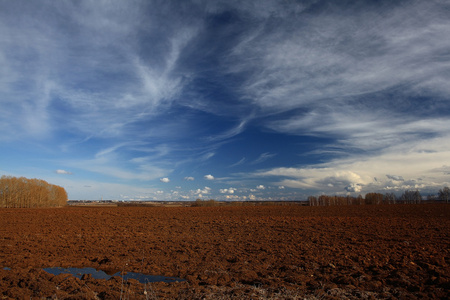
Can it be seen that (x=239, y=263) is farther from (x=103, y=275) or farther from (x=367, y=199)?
(x=367, y=199)

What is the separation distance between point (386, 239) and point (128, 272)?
44.3ft

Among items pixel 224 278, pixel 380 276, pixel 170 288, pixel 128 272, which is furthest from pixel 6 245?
pixel 380 276

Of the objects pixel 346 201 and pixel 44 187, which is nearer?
pixel 44 187

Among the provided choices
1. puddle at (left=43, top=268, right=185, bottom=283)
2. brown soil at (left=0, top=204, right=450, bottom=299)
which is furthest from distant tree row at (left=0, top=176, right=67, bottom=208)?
puddle at (left=43, top=268, right=185, bottom=283)

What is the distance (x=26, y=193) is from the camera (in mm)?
76000

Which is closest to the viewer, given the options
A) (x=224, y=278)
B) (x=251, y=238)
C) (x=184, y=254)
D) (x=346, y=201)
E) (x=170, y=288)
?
(x=170, y=288)

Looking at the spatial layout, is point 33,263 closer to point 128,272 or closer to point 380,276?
point 128,272

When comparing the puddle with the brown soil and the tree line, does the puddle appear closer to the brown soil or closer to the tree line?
the brown soil

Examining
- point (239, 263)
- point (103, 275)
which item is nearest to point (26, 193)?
point (103, 275)

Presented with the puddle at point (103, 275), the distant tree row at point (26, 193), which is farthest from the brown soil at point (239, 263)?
the distant tree row at point (26, 193)

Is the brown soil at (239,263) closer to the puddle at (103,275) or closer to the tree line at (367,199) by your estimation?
the puddle at (103,275)

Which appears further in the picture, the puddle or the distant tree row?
the distant tree row

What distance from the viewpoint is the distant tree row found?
234ft

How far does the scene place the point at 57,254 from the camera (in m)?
12.0
